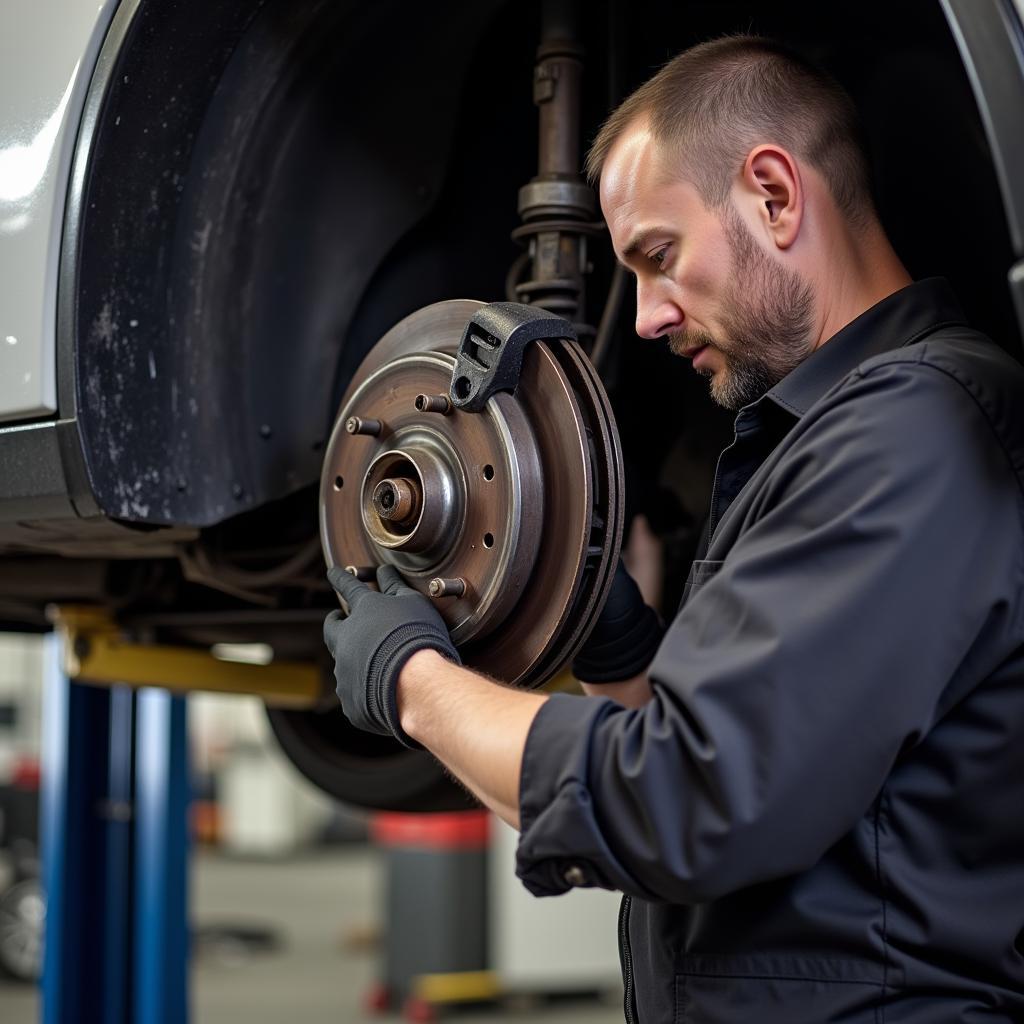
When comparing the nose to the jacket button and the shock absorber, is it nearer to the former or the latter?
the shock absorber

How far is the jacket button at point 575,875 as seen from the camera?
708 mm

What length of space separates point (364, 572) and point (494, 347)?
220mm

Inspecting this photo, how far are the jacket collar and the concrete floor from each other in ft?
11.3

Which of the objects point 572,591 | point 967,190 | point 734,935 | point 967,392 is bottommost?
point 734,935

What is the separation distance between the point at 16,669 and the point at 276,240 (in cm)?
1033

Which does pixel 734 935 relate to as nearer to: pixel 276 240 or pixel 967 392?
pixel 967 392

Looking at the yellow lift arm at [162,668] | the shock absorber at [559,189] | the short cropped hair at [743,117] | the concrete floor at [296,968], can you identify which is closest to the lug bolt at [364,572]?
the shock absorber at [559,189]

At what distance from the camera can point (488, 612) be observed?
919mm

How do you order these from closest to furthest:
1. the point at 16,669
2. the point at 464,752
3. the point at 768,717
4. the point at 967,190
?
the point at 768,717, the point at 464,752, the point at 967,190, the point at 16,669

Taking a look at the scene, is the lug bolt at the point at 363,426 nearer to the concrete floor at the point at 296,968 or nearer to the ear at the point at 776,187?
the ear at the point at 776,187

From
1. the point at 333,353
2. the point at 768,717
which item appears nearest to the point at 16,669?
the point at 333,353

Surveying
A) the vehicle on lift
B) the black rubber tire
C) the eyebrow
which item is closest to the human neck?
the eyebrow

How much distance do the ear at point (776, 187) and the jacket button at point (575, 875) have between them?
1.47ft

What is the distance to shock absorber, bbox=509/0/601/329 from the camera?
1067 millimetres
